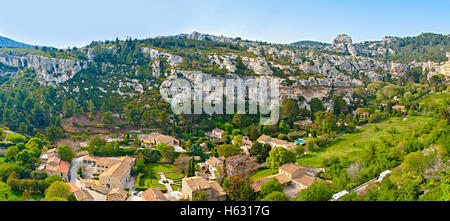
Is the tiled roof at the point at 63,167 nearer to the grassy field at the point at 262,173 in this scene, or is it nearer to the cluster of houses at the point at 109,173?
the cluster of houses at the point at 109,173

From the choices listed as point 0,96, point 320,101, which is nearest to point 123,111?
point 0,96

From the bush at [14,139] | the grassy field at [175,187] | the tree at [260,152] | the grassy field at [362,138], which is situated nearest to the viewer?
the grassy field at [175,187]

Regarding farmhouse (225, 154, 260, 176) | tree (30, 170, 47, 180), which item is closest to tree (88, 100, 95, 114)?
tree (30, 170, 47, 180)

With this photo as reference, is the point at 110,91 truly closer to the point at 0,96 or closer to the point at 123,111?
the point at 123,111

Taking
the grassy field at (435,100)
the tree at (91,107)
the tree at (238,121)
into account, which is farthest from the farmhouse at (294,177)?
the tree at (91,107)

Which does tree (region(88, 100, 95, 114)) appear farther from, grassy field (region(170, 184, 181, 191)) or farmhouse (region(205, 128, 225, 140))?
grassy field (region(170, 184, 181, 191))

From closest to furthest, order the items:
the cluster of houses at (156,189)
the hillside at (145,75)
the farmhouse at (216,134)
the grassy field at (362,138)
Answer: the cluster of houses at (156,189) < the grassy field at (362,138) < the farmhouse at (216,134) < the hillside at (145,75)

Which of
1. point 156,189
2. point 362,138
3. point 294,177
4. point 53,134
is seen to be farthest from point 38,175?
point 362,138
